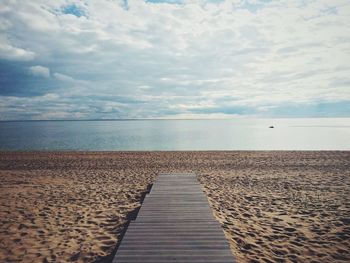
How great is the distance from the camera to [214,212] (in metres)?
8.45

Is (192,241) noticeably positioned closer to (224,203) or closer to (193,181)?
(224,203)

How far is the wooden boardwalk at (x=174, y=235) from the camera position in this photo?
4.76m

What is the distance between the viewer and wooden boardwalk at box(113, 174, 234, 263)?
4757mm

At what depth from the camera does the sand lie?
5.93 meters

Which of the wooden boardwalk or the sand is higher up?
the wooden boardwalk

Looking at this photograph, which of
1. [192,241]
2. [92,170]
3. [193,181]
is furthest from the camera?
[92,170]

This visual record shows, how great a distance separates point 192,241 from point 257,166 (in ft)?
47.1

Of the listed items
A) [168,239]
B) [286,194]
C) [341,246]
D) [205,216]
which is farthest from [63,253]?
[286,194]

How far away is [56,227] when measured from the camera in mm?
7363

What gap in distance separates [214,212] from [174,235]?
3187mm

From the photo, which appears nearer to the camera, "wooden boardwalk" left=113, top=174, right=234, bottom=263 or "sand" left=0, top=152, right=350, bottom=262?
"wooden boardwalk" left=113, top=174, right=234, bottom=263

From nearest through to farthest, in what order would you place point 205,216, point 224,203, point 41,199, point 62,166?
point 205,216 → point 224,203 → point 41,199 → point 62,166

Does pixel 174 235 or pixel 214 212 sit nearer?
pixel 174 235

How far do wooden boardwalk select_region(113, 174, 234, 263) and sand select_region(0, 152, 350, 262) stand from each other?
85 centimetres
